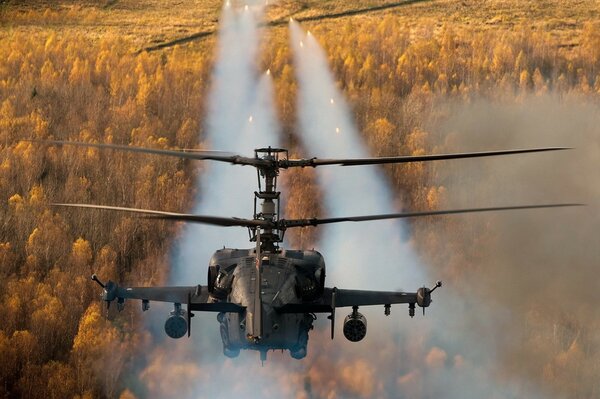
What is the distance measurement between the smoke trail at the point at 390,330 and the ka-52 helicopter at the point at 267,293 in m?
38.1

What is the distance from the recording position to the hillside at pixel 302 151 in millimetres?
97875

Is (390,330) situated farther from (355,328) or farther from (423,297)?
(355,328)

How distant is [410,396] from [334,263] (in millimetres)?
10776

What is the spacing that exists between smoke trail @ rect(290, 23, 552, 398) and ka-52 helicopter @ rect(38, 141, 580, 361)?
3805 cm

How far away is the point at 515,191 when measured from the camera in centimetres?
11556

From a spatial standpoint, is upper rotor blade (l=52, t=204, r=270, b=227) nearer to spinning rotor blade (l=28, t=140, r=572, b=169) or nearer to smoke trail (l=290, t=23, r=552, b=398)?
spinning rotor blade (l=28, t=140, r=572, b=169)

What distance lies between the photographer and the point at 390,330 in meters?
93.9

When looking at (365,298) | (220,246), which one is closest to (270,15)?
(220,246)

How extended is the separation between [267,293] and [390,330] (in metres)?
56.2

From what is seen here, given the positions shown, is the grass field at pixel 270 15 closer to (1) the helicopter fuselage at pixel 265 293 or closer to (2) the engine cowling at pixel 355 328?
(1) the helicopter fuselage at pixel 265 293

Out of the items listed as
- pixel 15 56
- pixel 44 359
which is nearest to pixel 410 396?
pixel 44 359

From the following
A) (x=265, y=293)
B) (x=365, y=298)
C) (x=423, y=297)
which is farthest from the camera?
(x=365, y=298)

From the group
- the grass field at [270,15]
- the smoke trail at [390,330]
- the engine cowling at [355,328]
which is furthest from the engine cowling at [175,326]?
the grass field at [270,15]

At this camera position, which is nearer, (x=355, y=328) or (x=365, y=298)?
(x=355, y=328)
